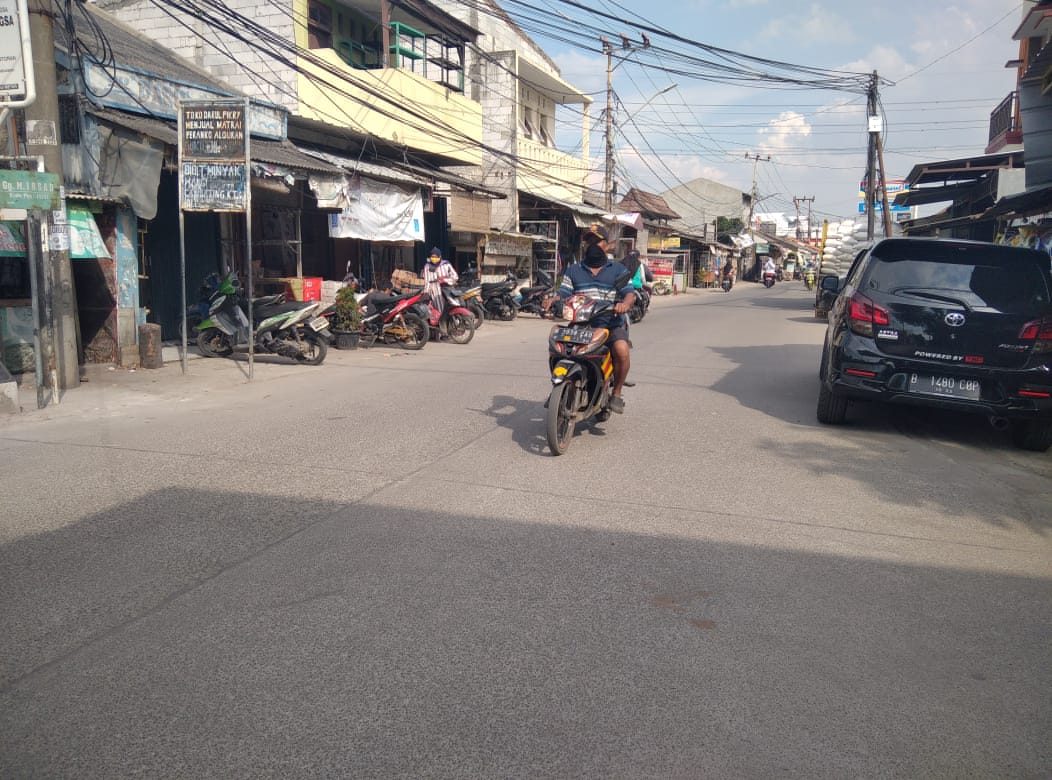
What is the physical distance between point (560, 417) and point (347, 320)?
7668 mm

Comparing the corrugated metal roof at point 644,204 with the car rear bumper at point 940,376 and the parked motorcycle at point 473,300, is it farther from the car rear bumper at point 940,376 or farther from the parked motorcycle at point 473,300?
the car rear bumper at point 940,376

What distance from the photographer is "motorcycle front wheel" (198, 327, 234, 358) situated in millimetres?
12008

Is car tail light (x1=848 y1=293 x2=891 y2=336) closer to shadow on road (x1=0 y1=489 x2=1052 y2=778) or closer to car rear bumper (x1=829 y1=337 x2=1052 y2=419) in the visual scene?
car rear bumper (x1=829 y1=337 x2=1052 y2=419)

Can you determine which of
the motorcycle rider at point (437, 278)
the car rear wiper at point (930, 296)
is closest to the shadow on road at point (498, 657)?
the car rear wiper at point (930, 296)

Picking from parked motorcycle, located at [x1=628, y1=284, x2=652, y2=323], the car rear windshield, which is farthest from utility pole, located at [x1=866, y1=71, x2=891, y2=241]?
the car rear windshield

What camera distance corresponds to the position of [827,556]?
439cm

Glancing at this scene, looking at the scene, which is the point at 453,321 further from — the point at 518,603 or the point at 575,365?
the point at 518,603

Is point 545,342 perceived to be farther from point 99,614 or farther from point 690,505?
point 99,614

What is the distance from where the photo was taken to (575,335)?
659cm

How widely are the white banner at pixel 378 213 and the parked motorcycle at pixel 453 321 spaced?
8.05 ft

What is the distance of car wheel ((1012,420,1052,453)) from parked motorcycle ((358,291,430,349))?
8785 millimetres

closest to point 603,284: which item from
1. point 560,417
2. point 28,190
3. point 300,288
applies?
point 560,417

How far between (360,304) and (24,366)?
5.32 m

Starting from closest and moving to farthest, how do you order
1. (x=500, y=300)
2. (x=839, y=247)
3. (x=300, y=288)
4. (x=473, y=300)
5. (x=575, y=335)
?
(x=575, y=335) → (x=300, y=288) → (x=473, y=300) → (x=500, y=300) → (x=839, y=247)
